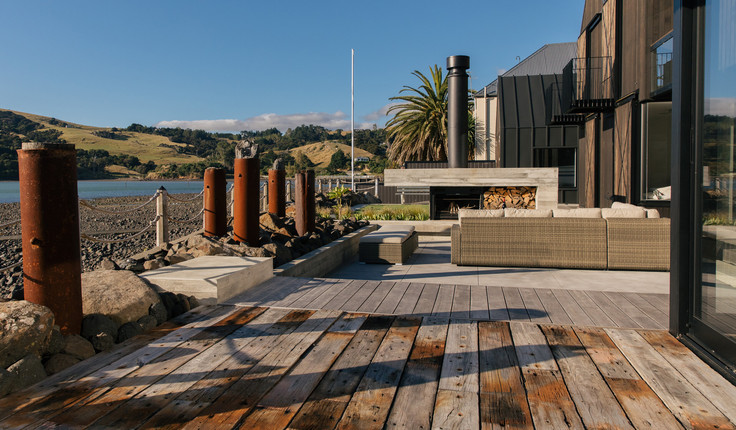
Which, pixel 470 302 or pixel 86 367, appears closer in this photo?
pixel 86 367

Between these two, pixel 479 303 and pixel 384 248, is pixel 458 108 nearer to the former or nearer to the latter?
pixel 384 248

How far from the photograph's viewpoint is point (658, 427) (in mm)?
1763

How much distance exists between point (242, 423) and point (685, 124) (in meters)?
2.63

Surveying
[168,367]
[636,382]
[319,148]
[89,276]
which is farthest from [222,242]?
[319,148]

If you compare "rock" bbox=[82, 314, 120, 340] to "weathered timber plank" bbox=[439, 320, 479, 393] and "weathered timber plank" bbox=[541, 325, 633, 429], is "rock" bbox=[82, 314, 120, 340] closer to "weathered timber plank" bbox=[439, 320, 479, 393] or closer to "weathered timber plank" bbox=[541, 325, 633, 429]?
"weathered timber plank" bbox=[439, 320, 479, 393]

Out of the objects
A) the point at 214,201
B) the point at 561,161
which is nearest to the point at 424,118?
the point at 561,161

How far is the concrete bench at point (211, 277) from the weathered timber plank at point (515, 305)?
6.76 ft

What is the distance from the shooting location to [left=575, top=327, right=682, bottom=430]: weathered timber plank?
1.82m

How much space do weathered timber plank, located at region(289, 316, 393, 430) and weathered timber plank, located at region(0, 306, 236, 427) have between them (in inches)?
36.0

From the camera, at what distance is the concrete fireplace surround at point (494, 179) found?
33.5 ft

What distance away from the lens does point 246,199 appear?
205 inches

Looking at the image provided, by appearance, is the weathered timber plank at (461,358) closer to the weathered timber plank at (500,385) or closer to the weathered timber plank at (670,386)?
the weathered timber plank at (500,385)

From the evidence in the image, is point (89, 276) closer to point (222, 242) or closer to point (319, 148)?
point (222, 242)

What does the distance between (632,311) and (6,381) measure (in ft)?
12.1
